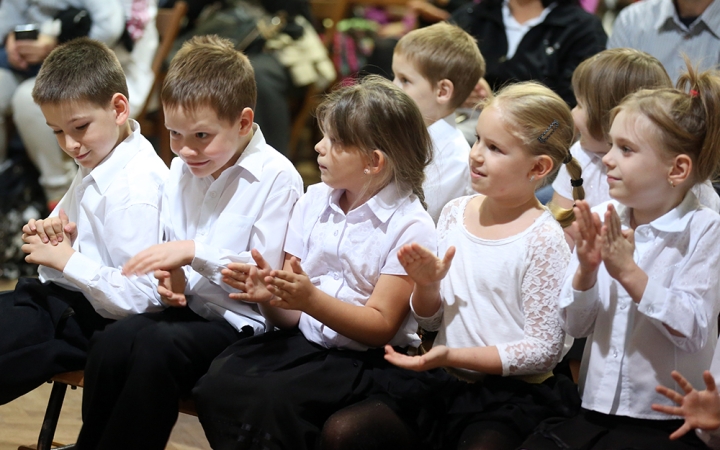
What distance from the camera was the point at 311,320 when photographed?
6.30 feet

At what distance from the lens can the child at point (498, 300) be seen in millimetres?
1712

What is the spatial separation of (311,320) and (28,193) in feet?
7.49

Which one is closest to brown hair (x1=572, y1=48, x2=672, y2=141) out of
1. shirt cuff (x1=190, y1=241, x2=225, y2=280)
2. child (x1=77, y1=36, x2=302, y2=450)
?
child (x1=77, y1=36, x2=302, y2=450)

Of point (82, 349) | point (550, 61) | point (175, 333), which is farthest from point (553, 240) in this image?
point (550, 61)

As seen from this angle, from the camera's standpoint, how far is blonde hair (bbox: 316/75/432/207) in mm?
1874

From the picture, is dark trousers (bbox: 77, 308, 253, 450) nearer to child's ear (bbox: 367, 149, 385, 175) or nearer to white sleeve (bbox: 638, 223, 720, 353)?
child's ear (bbox: 367, 149, 385, 175)

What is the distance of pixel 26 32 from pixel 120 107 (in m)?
1.75

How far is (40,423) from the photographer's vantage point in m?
2.46

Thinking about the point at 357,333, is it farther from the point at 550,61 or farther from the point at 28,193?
the point at 28,193

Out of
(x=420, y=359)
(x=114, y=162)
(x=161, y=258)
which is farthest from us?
(x=114, y=162)

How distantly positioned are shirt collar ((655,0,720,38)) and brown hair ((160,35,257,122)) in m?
1.52

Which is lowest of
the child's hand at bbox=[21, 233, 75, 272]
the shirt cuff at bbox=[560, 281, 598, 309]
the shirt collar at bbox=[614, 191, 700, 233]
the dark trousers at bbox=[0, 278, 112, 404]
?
the dark trousers at bbox=[0, 278, 112, 404]

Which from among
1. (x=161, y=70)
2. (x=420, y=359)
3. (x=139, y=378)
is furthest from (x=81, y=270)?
(x=161, y=70)

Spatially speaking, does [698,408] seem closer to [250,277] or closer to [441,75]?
[250,277]
